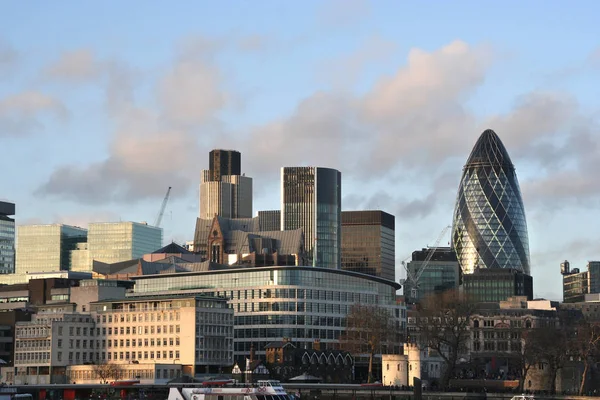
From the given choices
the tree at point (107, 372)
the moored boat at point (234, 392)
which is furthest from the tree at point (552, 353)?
the tree at point (107, 372)

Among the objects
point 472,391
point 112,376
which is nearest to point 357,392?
point 472,391

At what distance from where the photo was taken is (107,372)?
190375mm

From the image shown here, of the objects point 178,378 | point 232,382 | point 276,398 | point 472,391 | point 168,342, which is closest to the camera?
point 276,398

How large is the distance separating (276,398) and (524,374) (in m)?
57.7

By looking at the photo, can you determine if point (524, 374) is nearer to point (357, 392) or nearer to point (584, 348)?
point (584, 348)

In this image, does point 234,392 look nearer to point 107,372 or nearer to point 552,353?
point 107,372

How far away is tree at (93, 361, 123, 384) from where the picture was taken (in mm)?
189375

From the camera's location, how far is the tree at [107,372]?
18938cm

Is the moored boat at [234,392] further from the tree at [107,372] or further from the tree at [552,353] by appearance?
the tree at [552,353]

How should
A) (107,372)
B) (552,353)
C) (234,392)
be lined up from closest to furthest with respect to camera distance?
(234,392), (552,353), (107,372)

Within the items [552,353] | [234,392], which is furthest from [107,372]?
[552,353]

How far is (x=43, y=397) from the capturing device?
18200 cm

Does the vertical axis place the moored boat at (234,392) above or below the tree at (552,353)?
below

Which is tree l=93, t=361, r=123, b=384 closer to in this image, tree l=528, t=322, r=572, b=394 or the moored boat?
the moored boat
